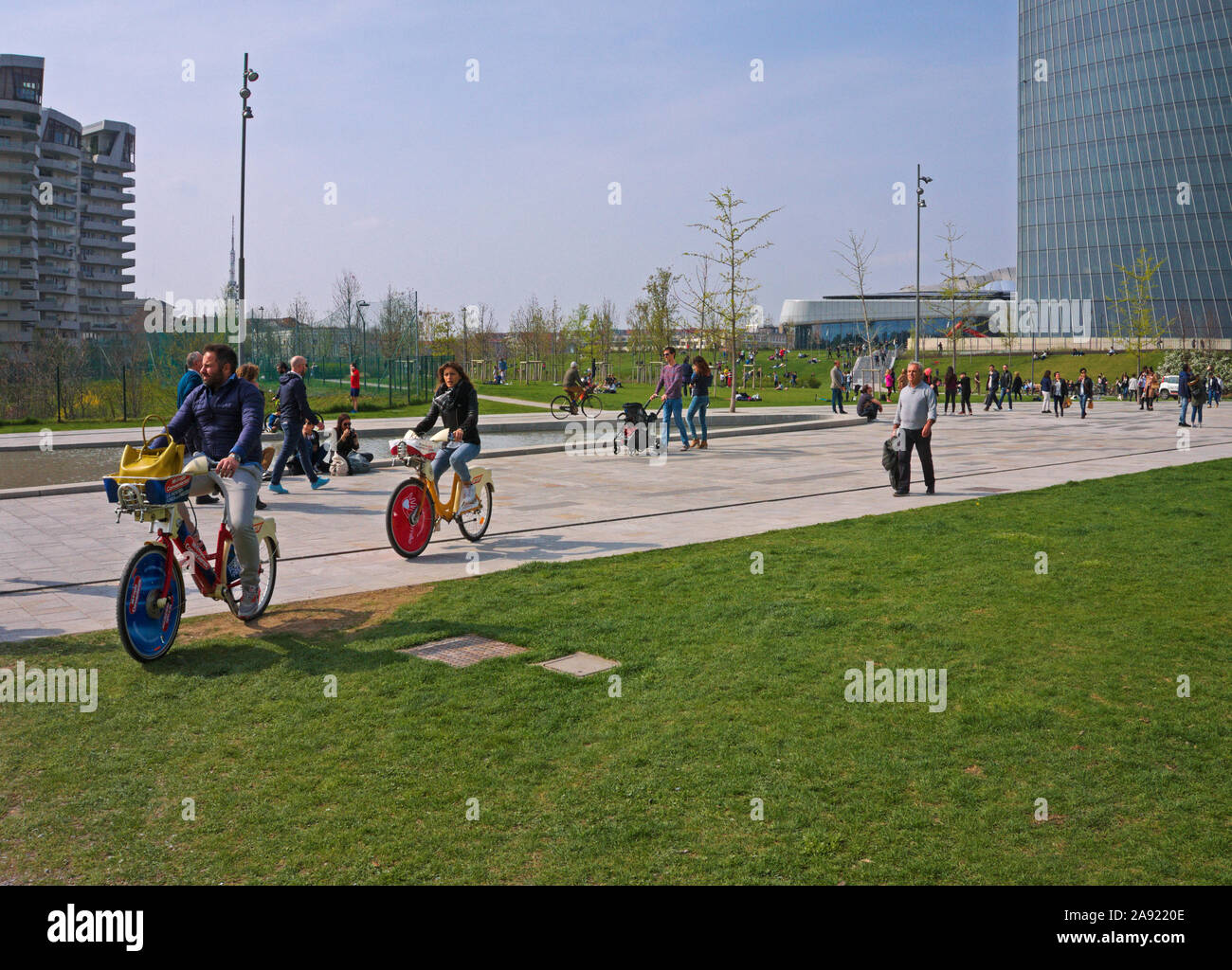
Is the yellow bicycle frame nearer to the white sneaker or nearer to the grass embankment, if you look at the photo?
the white sneaker

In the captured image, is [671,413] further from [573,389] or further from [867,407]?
[867,407]

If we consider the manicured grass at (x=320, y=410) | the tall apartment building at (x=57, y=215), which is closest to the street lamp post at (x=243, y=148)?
the manicured grass at (x=320, y=410)

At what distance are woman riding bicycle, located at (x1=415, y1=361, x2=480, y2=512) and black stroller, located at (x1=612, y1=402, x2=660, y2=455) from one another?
1084 cm

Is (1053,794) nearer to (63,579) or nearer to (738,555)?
(738,555)

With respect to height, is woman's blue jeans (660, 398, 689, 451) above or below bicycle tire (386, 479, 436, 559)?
above

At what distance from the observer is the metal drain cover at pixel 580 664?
252 inches

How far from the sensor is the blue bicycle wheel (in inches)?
247

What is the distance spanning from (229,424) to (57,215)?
421ft

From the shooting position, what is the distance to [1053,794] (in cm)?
452

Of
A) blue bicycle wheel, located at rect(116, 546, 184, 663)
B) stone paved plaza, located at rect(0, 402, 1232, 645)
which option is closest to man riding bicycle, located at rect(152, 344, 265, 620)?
blue bicycle wheel, located at rect(116, 546, 184, 663)

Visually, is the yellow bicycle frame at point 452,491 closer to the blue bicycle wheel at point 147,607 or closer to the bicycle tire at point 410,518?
the bicycle tire at point 410,518

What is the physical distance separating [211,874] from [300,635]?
132 inches
